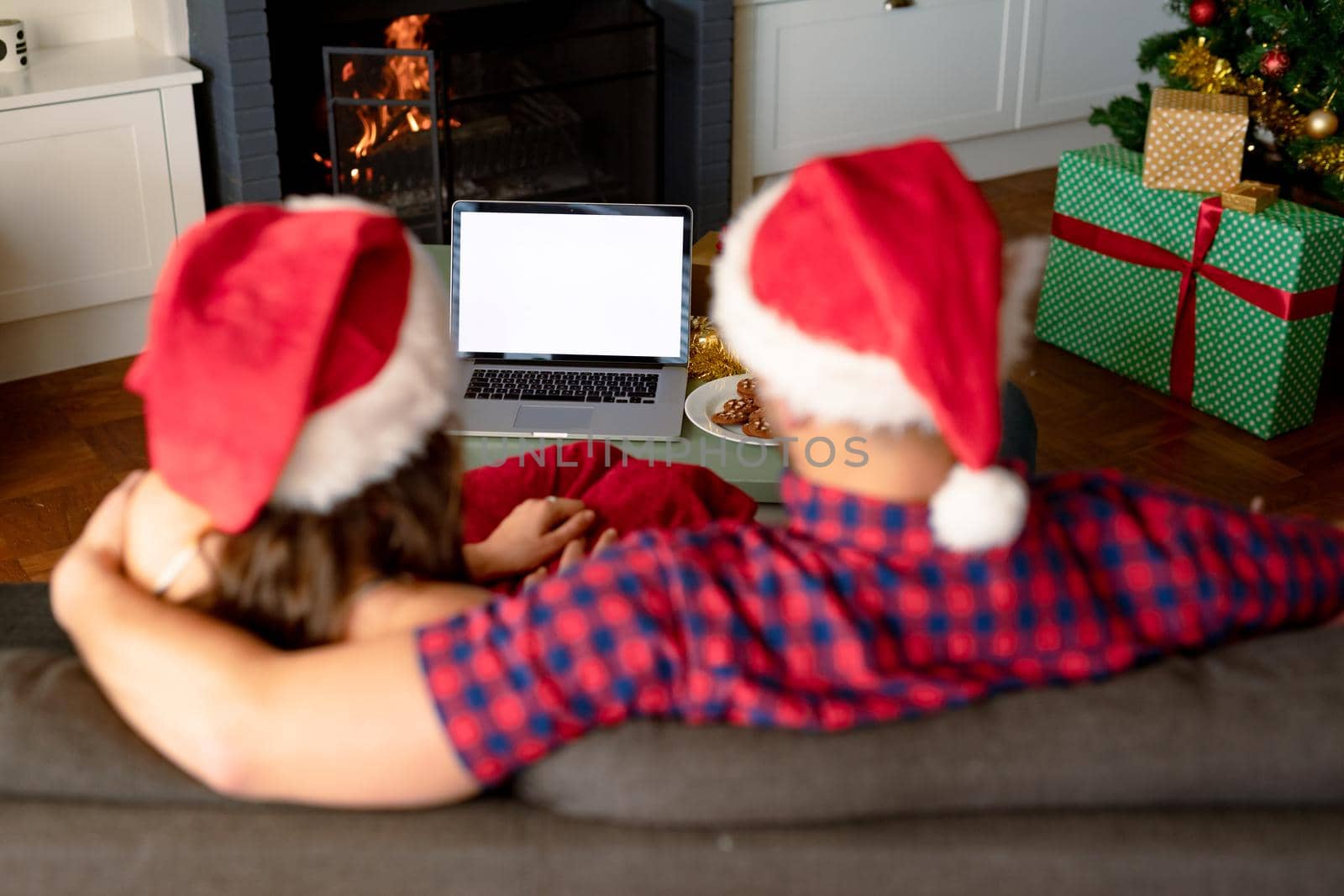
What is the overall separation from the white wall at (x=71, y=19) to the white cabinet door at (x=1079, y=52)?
2479 millimetres

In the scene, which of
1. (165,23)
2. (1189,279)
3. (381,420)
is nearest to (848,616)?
(381,420)

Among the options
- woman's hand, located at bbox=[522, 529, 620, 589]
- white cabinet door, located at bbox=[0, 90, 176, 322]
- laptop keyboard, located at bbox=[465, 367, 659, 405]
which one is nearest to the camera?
woman's hand, located at bbox=[522, 529, 620, 589]

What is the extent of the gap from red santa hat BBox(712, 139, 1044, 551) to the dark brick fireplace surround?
241 centimetres

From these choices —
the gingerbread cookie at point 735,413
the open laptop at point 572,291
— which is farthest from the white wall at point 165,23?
the gingerbread cookie at point 735,413

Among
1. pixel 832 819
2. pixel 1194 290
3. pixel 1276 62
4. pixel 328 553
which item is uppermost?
pixel 1276 62

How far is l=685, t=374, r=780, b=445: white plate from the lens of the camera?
185 cm

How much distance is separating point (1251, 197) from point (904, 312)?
7.11 ft

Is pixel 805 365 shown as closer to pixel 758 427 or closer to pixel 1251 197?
pixel 758 427

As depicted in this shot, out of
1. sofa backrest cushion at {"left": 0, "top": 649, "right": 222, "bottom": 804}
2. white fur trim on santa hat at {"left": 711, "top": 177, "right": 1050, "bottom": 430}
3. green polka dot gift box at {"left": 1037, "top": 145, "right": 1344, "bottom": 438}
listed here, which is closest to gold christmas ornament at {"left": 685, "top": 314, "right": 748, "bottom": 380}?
white fur trim on santa hat at {"left": 711, "top": 177, "right": 1050, "bottom": 430}

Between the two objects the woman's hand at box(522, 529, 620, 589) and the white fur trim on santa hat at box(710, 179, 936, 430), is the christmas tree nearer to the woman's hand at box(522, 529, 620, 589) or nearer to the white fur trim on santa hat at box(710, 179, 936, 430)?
the woman's hand at box(522, 529, 620, 589)

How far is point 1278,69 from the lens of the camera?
9.46 ft

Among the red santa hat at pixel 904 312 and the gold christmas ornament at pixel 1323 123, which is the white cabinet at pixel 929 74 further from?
the red santa hat at pixel 904 312

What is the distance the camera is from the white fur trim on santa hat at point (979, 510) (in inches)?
38.4

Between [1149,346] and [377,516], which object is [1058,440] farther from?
[377,516]
